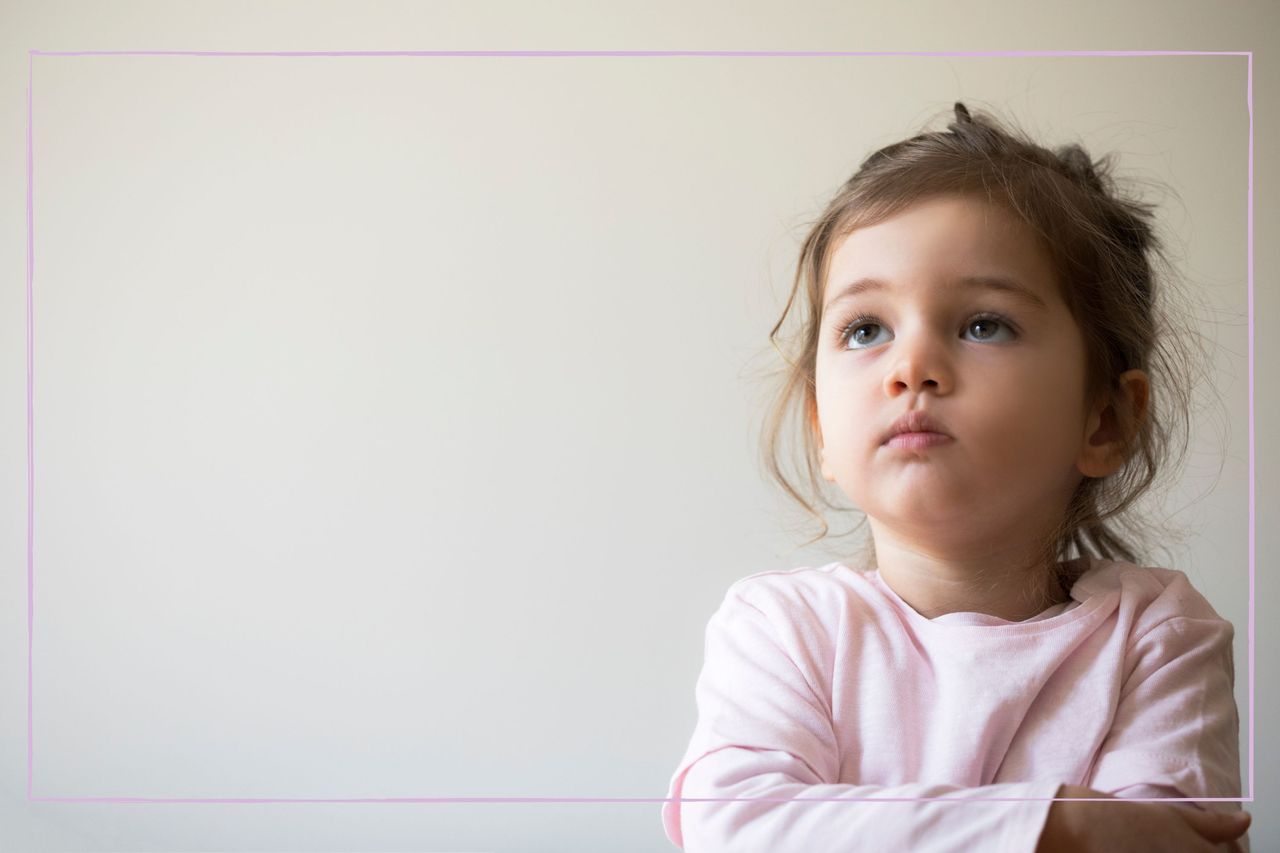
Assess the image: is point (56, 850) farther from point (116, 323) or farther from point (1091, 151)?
point (1091, 151)

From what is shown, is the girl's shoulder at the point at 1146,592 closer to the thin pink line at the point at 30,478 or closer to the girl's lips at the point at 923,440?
the girl's lips at the point at 923,440

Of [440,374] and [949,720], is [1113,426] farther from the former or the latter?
[440,374]

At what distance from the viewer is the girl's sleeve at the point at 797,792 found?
654mm

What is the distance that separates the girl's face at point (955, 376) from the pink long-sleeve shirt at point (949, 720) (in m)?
0.07

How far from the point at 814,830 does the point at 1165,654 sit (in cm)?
25

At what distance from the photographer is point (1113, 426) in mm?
765

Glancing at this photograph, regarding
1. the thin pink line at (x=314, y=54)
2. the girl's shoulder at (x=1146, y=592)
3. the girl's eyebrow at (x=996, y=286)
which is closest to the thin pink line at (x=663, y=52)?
the thin pink line at (x=314, y=54)

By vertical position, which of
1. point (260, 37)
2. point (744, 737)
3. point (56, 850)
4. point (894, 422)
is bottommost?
point (56, 850)

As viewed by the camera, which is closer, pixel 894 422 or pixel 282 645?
pixel 894 422

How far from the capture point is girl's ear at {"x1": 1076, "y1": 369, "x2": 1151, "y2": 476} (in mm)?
755

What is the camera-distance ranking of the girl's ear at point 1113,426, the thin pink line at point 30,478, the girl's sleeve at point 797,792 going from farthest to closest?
the thin pink line at point 30,478
the girl's ear at point 1113,426
the girl's sleeve at point 797,792

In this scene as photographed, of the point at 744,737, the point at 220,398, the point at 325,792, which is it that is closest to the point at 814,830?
the point at 744,737

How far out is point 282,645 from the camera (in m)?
0.84

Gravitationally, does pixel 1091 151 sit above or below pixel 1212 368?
above
